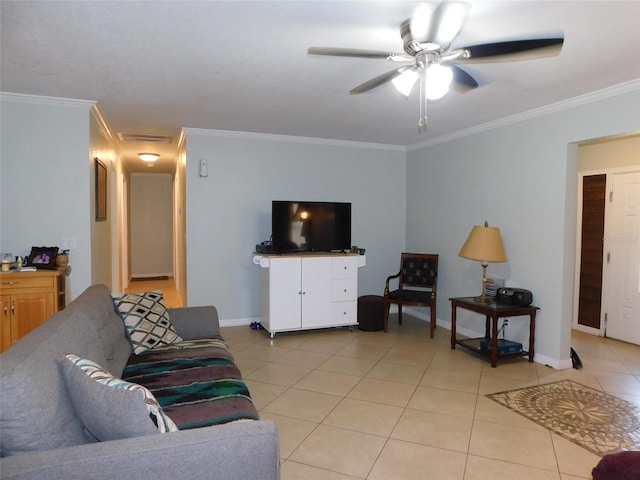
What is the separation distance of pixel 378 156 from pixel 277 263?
220cm

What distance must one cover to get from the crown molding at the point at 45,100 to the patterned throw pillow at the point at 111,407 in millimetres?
3055

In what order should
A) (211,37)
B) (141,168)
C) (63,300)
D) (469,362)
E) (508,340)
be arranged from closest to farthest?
1. (211,37)
2. (63,300)
3. (469,362)
4. (508,340)
5. (141,168)

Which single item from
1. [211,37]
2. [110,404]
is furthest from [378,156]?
[110,404]

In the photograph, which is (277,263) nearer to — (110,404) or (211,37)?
(211,37)

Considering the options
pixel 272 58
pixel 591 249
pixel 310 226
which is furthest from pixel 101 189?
pixel 591 249

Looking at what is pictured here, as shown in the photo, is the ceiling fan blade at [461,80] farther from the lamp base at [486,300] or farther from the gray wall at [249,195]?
the gray wall at [249,195]

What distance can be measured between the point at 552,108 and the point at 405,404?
283 centimetres

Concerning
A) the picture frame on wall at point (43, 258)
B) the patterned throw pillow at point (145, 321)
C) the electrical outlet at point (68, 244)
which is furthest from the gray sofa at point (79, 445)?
the electrical outlet at point (68, 244)

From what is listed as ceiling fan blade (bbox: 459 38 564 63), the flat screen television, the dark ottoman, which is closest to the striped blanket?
ceiling fan blade (bbox: 459 38 564 63)

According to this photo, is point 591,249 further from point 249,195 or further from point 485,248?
point 249,195

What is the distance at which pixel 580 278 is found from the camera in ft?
17.1

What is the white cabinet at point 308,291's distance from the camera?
15.3 ft

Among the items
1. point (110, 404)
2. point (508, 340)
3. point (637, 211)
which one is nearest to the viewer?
point (110, 404)

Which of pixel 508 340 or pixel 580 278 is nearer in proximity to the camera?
pixel 508 340
